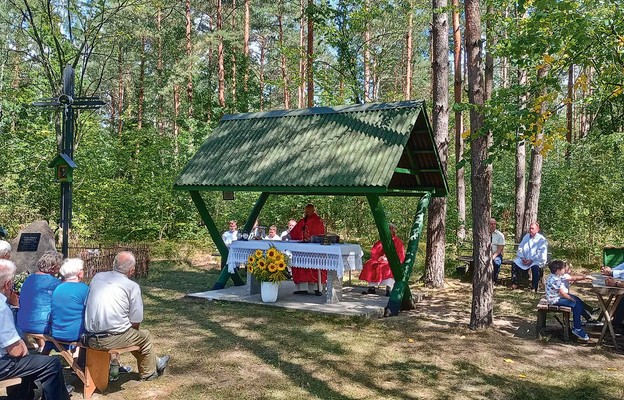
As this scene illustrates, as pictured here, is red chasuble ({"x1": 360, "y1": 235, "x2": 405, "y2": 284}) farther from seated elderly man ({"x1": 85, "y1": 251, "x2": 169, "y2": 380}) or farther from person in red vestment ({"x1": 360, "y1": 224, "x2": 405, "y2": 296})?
seated elderly man ({"x1": 85, "y1": 251, "x2": 169, "y2": 380})

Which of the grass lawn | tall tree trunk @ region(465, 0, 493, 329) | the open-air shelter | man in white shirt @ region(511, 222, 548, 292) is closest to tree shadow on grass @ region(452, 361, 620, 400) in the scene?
the grass lawn

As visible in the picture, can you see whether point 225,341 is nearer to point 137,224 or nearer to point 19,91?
point 137,224

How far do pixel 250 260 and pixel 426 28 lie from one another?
26.5 meters

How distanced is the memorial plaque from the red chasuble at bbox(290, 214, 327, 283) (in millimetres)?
4988

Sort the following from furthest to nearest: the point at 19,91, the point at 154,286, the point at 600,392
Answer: the point at 19,91
the point at 154,286
the point at 600,392

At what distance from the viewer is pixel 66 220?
1051 centimetres

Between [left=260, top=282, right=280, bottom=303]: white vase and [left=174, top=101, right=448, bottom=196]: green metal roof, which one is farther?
[left=260, top=282, right=280, bottom=303]: white vase

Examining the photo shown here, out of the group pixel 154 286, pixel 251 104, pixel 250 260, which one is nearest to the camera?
pixel 250 260

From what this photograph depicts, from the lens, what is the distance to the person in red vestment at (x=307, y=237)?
36.2 feet

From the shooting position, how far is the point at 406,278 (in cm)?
941

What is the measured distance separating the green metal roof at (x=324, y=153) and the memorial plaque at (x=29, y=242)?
2911mm

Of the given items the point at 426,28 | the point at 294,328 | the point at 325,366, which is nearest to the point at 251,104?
the point at 426,28

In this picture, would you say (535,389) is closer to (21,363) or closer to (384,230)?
(384,230)

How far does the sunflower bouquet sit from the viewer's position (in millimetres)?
9955
